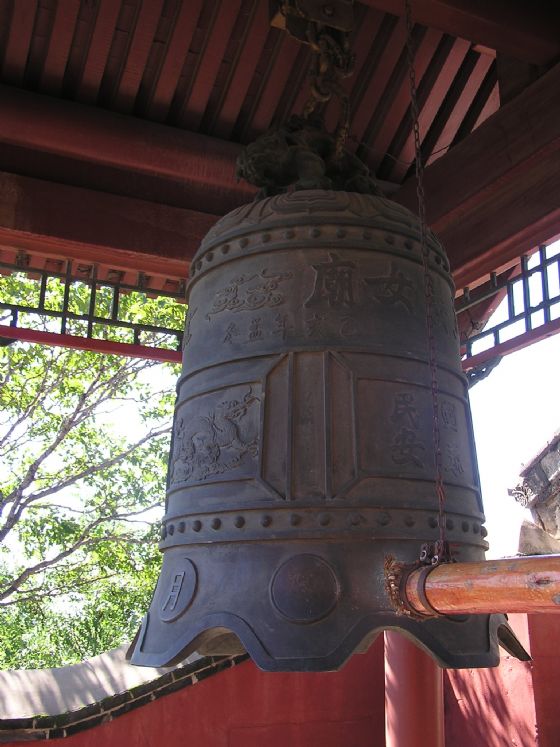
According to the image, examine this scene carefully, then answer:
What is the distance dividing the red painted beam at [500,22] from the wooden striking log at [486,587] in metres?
1.82

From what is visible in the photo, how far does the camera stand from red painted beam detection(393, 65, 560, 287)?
8.67 ft

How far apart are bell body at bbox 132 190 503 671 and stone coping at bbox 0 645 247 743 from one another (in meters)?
1.91

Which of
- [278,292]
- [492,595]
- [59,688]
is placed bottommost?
[59,688]

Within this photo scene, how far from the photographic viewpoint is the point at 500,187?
2887 millimetres

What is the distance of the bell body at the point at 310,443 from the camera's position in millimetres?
1378

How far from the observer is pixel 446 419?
174 centimetres

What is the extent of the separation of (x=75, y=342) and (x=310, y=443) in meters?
2.03

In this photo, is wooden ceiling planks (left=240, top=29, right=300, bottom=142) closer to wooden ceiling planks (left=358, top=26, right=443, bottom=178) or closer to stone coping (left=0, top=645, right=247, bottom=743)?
wooden ceiling planks (left=358, top=26, right=443, bottom=178)

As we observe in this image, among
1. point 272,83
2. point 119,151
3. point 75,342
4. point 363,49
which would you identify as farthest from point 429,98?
point 75,342

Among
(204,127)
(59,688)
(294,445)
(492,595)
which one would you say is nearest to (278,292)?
(294,445)

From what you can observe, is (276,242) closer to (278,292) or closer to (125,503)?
(278,292)

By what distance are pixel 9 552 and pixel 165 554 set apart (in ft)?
36.7

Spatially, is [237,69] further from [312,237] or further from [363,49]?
[312,237]

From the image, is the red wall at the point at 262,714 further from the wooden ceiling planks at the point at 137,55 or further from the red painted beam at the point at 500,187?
the wooden ceiling planks at the point at 137,55
